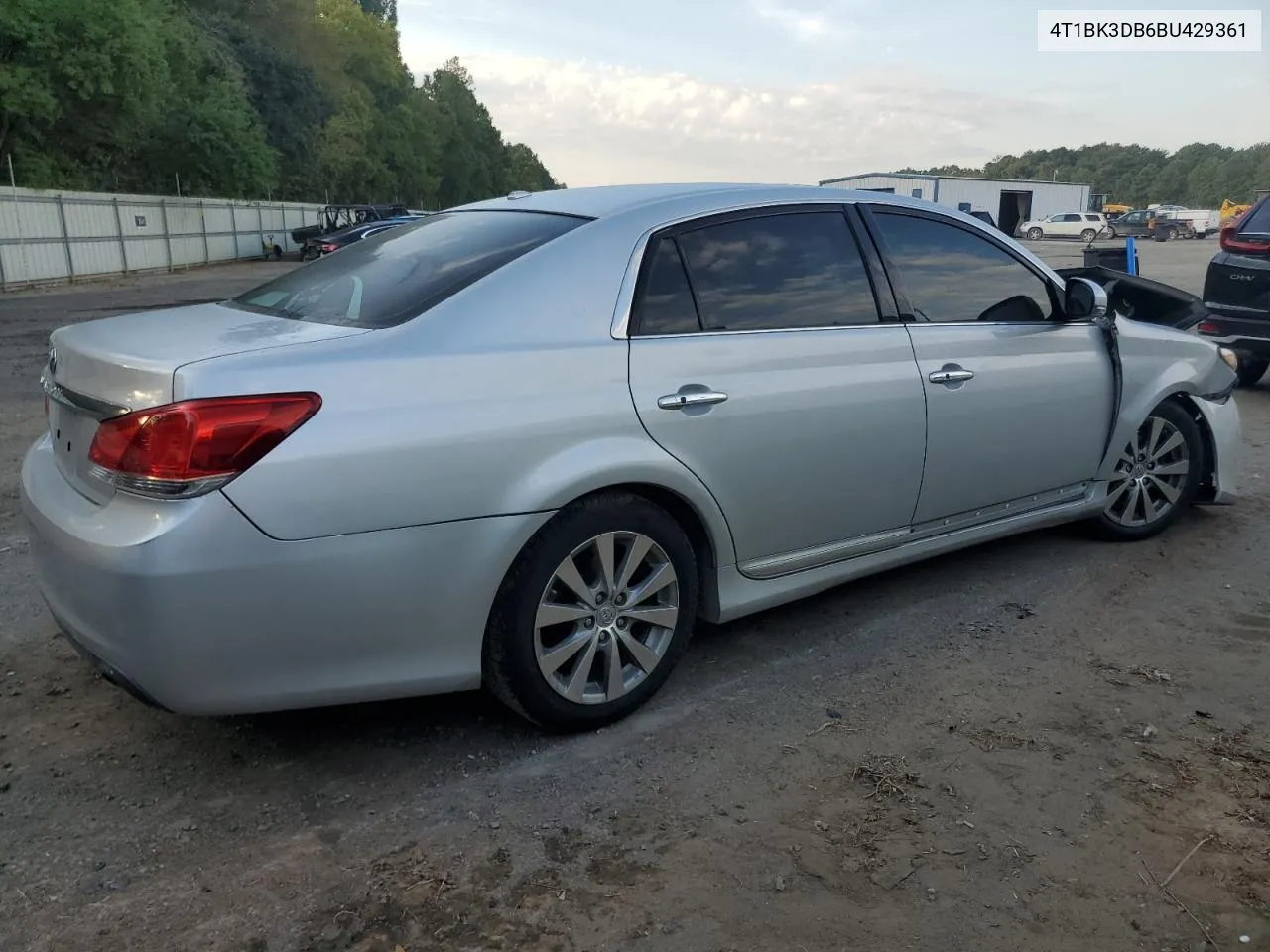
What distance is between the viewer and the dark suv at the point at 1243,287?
8250 mm

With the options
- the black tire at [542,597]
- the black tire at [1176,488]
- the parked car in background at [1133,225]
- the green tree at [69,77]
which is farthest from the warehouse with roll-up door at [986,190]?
the black tire at [542,597]

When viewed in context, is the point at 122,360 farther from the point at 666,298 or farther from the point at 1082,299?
the point at 1082,299

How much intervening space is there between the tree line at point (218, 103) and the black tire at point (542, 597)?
97.7 ft

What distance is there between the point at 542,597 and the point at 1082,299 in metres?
2.85

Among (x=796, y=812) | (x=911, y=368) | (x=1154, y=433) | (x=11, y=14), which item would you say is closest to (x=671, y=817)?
(x=796, y=812)

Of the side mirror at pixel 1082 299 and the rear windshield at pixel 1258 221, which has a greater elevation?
the rear windshield at pixel 1258 221

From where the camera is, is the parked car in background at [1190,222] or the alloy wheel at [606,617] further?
the parked car in background at [1190,222]

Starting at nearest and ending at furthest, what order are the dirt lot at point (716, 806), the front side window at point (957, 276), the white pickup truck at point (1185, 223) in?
1. the dirt lot at point (716, 806)
2. the front side window at point (957, 276)
3. the white pickup truck at point (1185, 223)

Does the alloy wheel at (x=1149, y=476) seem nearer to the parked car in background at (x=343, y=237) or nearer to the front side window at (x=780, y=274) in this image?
the front side window at (x=780, y=274)

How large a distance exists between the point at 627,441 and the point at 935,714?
4.41ft

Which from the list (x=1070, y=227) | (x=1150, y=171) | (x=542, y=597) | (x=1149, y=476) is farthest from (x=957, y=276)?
(x=1150, y=171)

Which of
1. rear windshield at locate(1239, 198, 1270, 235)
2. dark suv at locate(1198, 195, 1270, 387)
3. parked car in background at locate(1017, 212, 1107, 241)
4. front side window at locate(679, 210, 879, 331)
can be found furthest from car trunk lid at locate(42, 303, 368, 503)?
parked car in background at locate(1017, 212, 1107, 241)

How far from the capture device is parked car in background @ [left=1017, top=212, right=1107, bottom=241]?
52.9 m

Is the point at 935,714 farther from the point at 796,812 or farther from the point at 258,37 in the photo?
the point at 258,37
